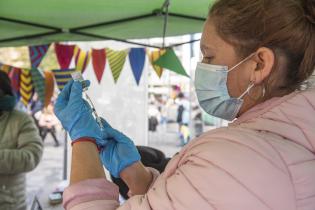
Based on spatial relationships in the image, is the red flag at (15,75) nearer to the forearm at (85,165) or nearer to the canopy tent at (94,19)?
the canopy tent at (94,19)

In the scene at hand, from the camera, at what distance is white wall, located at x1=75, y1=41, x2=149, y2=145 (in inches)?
173

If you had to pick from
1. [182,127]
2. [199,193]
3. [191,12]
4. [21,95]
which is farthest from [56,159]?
[199,193]

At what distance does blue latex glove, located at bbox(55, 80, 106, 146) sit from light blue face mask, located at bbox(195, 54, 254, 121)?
0.27 meters

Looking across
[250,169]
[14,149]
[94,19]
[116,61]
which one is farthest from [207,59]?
[116,61]

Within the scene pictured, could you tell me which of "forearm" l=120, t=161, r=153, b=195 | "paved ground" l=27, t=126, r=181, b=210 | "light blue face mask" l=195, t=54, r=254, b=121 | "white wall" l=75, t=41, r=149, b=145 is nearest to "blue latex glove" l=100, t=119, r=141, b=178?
"forearm" l=120, t=161, r=153, b=195

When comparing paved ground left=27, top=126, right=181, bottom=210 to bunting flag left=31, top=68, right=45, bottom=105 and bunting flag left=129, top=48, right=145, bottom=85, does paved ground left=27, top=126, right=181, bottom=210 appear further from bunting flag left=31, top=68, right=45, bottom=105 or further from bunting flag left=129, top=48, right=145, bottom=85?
bunting flag left=129, top=48, right=145, bottom=85

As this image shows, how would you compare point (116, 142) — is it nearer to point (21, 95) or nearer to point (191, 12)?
point (191, 12)

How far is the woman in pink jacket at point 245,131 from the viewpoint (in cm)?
67

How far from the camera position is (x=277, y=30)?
76 centimetres

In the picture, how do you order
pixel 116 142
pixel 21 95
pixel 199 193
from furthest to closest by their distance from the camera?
pixel 21 95, pixel 116 142, pixel 199 193

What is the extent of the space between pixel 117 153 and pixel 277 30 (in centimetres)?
56

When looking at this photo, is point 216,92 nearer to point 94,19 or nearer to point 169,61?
point 94,19

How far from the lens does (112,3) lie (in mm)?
2135

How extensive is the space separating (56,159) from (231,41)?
7.47 meters
